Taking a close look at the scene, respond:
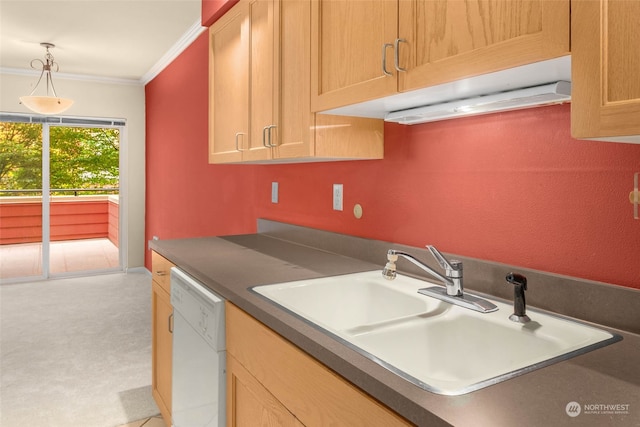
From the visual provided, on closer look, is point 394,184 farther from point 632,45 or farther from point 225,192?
point 225,192

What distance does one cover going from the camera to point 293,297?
1509 mm

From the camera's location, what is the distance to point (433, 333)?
4.04 feet

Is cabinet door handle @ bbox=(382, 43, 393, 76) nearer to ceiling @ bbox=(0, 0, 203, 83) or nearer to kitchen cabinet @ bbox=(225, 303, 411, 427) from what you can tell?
kitchen cabinet @ bbox=(225, 303, 411, 427)

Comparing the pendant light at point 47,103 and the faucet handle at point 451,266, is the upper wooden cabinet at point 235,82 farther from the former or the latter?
the pendant light at point 47,103

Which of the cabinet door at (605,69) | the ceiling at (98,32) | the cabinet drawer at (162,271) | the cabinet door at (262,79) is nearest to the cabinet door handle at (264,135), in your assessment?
the cabinet door at (262,79)

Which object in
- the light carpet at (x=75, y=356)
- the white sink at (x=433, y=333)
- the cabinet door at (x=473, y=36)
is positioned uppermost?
the cabinet door at (x=473, y=36)

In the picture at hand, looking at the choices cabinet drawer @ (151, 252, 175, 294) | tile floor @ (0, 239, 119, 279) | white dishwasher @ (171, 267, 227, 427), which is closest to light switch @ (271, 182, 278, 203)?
cabinet drawer @ (151, 252, 175, 294)

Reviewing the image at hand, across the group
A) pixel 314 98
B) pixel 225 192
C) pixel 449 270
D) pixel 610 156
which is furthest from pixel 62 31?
pixel 610 156

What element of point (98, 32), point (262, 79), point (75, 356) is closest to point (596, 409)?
point (262, 79)

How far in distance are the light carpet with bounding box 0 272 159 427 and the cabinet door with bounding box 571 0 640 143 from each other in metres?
2.41

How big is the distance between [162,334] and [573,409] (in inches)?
75.1

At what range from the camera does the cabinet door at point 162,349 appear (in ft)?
6.95

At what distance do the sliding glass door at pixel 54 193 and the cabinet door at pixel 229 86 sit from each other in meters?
3.74

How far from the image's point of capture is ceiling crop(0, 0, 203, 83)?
339cm
